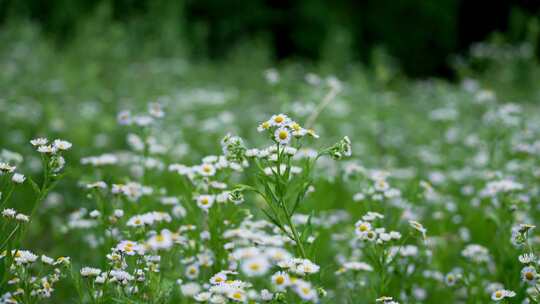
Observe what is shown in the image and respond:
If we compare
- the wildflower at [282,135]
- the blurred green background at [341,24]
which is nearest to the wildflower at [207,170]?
the wildflower at [282,135]

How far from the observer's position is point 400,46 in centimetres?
1150

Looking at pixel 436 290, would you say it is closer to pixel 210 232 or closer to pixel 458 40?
pixel 210 232

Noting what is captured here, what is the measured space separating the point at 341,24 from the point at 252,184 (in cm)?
804

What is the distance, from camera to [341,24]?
1120 cm

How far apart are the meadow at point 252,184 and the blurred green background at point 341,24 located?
2516 millimetres

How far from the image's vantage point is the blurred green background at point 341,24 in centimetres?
1077

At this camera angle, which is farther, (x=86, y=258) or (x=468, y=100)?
(x=468, y=100)

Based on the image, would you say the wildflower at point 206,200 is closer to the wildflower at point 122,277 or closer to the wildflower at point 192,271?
the wildflower at point 192,271

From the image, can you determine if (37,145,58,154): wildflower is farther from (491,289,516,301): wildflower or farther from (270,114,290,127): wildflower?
(491,289,516,301): wildflower

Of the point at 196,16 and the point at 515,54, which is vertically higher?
the point at 196,16

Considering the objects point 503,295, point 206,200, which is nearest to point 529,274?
point 503,295

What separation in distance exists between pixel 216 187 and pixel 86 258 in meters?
1.26

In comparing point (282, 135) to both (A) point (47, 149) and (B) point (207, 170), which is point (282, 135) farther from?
(A) point (47, 149)

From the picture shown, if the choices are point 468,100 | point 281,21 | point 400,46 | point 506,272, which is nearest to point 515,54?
point 468,100
